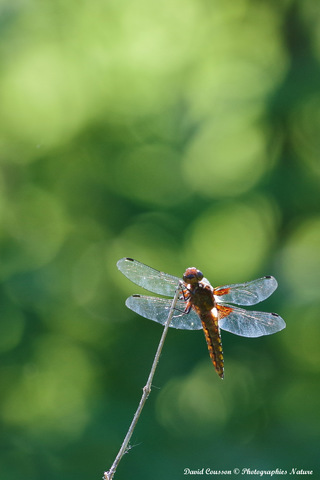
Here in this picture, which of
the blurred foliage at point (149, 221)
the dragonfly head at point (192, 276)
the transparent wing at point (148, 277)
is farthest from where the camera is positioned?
the blurred foliage at point (149, 221)

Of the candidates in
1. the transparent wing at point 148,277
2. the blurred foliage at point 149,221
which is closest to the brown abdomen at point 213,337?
the transparent wing at point 148,277

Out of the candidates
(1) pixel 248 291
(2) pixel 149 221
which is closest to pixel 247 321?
(1) pixel 248 291

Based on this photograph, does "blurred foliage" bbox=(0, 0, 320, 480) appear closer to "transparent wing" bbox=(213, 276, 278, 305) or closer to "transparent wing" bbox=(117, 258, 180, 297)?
"transparent wing" bbox=(213, 276, 278, 305)

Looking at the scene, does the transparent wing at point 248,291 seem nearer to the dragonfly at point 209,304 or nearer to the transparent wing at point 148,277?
the dragonfly at point 209,304

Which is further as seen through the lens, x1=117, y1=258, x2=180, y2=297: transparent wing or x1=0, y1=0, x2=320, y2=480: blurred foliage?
x1=0, y1=0, x2=320, y2=480: blurred foliage

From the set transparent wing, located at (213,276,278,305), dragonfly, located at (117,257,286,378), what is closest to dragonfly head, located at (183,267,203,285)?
dragonfly, located at (117,257,286,378)

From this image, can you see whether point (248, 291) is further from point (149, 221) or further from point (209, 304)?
point (149, 221)

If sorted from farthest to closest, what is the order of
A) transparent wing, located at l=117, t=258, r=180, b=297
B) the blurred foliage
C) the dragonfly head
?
the blurred foliage → transparent wing, located at l=117, t=258, r=180, b=297 → the dragonfly head
